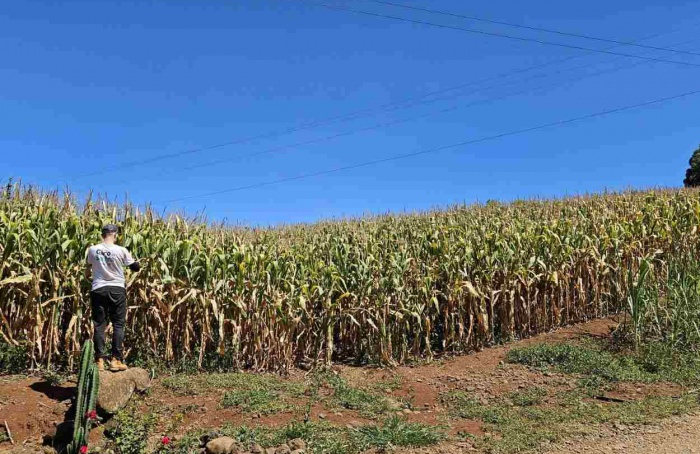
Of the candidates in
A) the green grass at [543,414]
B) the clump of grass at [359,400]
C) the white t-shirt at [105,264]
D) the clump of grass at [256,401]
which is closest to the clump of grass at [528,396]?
the green grass at [543,414]

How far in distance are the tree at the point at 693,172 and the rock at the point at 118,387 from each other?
4040 cm

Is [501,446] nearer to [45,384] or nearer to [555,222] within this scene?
[45,384]

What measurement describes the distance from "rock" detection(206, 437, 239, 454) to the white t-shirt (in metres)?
2.97

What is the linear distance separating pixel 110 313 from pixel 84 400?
199cm

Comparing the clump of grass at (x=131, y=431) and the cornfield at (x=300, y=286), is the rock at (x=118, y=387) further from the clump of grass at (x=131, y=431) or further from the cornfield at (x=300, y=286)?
the cornfield at (x=300, y=286)

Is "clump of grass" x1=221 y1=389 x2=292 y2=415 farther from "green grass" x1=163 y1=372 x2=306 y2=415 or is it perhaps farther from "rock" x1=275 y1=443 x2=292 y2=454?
"rock" x1=275 y1=443 x2=292 y2=454

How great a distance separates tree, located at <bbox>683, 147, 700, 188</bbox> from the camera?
1419 inches

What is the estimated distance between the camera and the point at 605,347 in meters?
9.48

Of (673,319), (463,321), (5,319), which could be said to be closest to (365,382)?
(463,321)

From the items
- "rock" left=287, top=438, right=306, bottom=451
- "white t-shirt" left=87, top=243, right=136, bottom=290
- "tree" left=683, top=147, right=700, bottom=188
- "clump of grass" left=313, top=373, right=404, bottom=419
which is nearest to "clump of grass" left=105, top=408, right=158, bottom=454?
"rock" left=287, top=438, right=306, bottom=451

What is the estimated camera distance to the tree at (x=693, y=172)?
3603 centimetres

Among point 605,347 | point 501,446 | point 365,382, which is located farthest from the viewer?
point 605,347

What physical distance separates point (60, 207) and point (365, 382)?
240 inches

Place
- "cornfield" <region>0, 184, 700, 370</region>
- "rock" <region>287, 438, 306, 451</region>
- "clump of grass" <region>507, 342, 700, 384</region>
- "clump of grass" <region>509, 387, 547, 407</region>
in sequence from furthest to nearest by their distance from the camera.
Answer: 1. "clump of grass" <region>507, 342, 700, 384</region>
2. "cornfield" <region>0, 184, 700, 370</region>
3. "clump of grass" <region>509, 387, 547, 407</region>
4. "rock" <region>287, 438, 306, 451</region>
